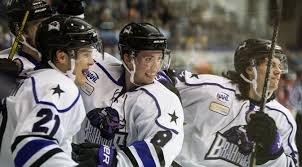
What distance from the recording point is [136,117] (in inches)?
84.9

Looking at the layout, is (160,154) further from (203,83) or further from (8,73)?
(203,83)

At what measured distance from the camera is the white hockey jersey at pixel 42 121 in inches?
66.3

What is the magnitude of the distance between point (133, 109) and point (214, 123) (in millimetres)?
491

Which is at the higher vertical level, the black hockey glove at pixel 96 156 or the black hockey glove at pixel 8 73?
the black hockey glove at pixel 8 73

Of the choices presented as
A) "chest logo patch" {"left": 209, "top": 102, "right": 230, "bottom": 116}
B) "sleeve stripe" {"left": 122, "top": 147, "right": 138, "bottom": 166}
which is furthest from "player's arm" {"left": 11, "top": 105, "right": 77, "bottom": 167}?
"chest logo patch" {"left": 209, "top": 102, "right": 230, "bottom": 116}

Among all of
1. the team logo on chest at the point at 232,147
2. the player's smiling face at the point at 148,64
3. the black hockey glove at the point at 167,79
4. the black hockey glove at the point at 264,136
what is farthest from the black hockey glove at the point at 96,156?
the team logo on chest at the point at 232,147

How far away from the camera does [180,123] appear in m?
2.08

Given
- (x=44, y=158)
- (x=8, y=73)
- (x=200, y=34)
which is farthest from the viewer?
(x=200, y=34)

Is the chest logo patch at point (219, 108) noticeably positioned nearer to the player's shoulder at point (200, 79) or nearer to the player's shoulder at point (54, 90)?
the player's shoulder at point (200, 79)

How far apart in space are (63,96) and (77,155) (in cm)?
24

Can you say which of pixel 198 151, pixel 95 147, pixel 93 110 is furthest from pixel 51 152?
pixel 198 151

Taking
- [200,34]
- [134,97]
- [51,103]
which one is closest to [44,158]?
[51,103]

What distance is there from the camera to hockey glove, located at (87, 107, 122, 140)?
2.22 m

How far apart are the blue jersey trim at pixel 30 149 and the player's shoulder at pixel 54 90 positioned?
0.37ft
